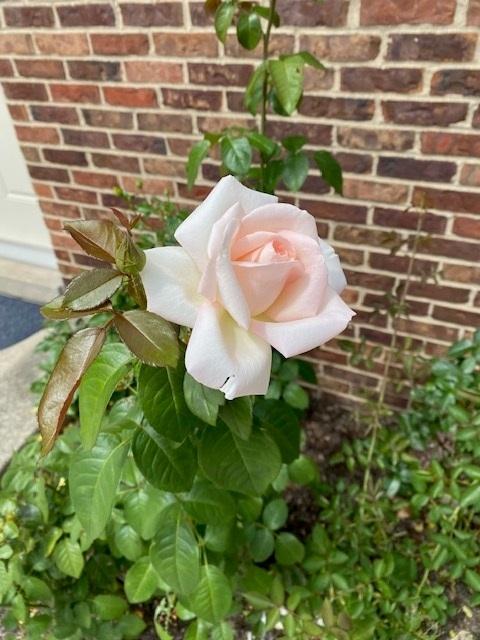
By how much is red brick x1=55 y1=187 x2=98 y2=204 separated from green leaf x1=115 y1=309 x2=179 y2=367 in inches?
63.2

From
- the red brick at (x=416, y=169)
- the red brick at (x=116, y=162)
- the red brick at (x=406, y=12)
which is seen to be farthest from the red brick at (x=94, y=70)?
the red brick at (x=416, y=169)

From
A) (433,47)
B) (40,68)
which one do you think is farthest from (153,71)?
(433,47)

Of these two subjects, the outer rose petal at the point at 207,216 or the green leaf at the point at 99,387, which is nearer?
the outer rose petal at the point at 207,216

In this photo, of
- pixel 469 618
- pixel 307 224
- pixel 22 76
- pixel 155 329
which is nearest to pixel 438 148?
pixel 307 224

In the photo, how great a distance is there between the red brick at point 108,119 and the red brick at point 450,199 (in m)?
1.02

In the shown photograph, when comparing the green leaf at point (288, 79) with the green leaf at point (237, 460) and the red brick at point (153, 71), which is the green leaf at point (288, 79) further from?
the green leaf at point (237, 460)

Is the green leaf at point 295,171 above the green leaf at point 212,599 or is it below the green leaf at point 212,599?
above

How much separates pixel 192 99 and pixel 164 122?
15cm

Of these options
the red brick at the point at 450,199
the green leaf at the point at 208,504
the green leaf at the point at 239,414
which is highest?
the green leaf at the point at 239,414

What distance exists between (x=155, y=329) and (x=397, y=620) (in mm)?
1118

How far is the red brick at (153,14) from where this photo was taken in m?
1.52

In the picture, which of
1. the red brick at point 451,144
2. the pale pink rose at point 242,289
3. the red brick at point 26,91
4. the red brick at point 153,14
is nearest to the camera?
the pale pink rose at point 242,289

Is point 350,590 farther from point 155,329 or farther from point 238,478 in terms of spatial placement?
point 155,329

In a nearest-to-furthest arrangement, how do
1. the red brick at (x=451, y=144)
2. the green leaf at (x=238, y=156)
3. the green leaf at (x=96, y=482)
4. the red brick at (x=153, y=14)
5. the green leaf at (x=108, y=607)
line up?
the green leaf at (x=96, y=482) → the green leaf at (x=238, y=156) → the green leaf at (x=108, y=607) → the red brick at (x=451, y=144) → the red brick at (x=153, y=14)
